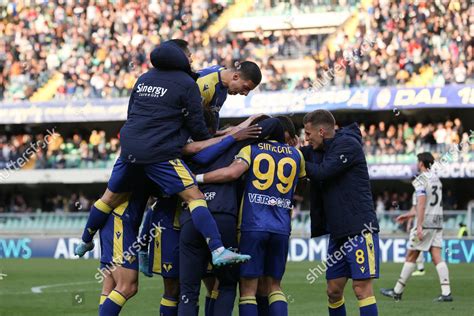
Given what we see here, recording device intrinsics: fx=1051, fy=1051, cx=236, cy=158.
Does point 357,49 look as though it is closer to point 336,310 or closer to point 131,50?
point 131,50

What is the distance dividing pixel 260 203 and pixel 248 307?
0.96 meters

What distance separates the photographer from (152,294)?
688 inches

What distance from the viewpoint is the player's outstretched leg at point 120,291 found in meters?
10.1

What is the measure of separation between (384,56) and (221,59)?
6380mm

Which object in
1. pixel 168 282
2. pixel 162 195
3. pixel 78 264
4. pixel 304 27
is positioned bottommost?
pixel 78 264

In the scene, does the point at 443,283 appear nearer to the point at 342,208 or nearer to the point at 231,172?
the point at 342,208

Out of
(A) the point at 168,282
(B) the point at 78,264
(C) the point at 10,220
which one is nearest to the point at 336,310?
(A) the point at 168,282

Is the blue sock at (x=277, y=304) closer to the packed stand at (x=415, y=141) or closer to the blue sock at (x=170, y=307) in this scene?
the blue sock at (x=170, y=307)

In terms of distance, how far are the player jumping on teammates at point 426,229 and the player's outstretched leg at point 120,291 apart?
6225mm

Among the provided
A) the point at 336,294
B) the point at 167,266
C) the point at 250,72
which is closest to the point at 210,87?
the point at 250,72

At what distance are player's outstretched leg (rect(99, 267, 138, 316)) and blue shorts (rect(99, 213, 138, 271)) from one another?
2.7 inches

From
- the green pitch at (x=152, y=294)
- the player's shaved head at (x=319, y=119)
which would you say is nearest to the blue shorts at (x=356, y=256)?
the player's shaved head at (x=319, y=119)

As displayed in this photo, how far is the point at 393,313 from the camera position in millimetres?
13953

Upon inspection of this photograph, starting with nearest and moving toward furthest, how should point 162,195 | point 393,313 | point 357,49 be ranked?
1. point 162,195
2. point 393,313
3. point 357,49
